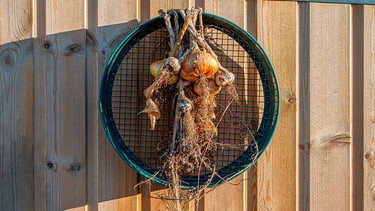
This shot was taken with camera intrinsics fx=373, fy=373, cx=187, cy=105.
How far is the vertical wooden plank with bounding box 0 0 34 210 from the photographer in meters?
1.12

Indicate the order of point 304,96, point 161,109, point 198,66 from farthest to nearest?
point 304,96
point 161,109
point 198,66

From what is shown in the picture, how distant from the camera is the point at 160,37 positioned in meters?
1.13

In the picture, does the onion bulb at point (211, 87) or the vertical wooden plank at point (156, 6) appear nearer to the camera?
the onion bulb at point (211, 87)

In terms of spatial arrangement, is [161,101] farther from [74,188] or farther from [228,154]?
[74,188]

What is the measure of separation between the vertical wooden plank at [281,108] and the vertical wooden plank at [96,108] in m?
0.40

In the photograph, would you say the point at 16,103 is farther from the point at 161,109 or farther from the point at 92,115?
the point at 161,109

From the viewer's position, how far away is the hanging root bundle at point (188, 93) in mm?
953

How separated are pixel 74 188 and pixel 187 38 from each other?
57 centimetres

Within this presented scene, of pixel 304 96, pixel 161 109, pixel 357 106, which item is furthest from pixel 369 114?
pixel 161 109

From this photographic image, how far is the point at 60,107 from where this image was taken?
44.4 inches

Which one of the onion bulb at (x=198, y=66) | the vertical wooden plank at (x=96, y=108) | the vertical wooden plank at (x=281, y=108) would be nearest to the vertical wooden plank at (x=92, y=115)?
the vertical wooden plank at (x=96, y=108)

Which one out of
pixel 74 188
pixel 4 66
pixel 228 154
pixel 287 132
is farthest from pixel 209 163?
pixel 4 66

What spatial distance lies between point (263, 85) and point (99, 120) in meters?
0.51

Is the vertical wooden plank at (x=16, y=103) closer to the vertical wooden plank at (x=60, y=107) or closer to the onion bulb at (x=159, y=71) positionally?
the vertical wooden plank at (x=60, y=107)
